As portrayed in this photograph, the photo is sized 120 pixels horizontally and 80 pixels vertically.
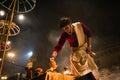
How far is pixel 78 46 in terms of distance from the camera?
207 inches

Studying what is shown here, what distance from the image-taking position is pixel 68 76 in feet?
14.4

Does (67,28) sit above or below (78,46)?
above

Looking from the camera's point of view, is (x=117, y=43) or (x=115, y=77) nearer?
(x=115, y=77)

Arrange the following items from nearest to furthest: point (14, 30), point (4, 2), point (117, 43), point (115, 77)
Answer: point (4, 2), point (14, 30), point (115, 77), point (117, 43)

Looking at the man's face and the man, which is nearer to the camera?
the man

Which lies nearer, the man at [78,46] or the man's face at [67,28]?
the man at [78,46]

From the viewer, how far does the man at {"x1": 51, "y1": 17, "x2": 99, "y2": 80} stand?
5.06 metres

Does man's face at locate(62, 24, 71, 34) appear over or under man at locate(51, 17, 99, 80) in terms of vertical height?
over

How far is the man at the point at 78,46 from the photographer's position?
5062 mm

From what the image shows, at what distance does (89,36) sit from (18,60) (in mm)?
34148

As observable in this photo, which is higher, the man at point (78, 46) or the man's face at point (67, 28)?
the man's face at point (67, 28)

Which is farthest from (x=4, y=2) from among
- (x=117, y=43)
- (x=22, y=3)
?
(x=117, y=43)

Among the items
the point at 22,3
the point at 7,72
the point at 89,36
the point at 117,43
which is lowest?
the point at 7,72

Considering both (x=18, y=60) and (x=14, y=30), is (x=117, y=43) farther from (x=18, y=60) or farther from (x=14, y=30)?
(x=14, y=30)
